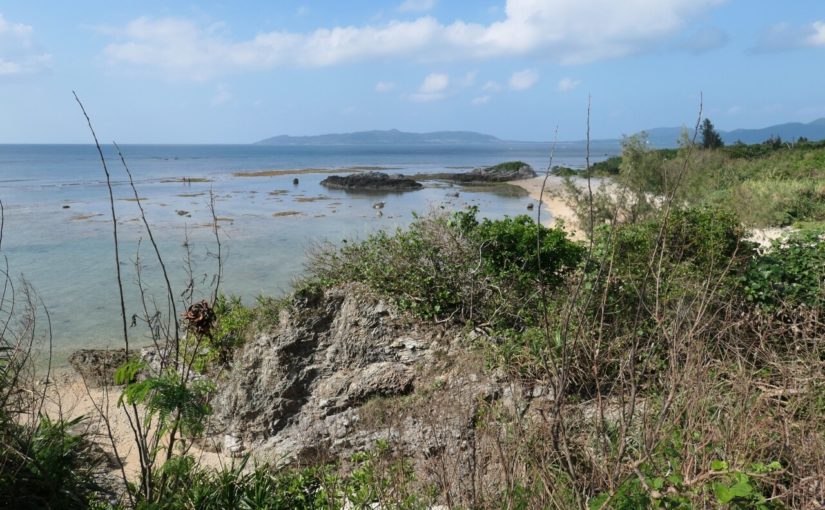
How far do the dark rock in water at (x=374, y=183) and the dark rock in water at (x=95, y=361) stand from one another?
124 ft

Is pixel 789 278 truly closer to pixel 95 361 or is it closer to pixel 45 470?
pixel 45 470

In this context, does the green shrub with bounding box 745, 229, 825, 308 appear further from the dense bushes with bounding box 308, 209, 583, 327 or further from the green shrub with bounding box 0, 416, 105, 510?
the green shrub with bounding box 0, 416, 105, 510

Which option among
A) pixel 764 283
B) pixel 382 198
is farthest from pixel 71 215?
pixel 764 283

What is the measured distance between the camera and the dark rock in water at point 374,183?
166 ft

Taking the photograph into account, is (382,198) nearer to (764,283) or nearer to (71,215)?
(71,215)

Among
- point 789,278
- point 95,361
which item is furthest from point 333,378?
point 95,361

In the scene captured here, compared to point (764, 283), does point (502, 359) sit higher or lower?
lower

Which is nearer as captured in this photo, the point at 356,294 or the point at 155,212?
the point at 356,294

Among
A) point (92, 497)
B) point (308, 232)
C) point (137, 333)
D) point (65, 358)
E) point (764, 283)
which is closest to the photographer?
point (92, 497)

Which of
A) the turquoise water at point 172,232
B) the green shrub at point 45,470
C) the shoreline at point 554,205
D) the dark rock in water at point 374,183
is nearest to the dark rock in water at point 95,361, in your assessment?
the turquoise water at point 172,232

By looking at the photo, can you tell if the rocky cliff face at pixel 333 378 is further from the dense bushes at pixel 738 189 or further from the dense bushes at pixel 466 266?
the dense bushes at pixel 738 189

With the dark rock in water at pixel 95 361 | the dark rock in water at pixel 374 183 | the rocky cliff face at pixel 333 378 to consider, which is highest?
the dark rock in water at pixel 374 183

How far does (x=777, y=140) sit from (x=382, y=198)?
27.9 metres

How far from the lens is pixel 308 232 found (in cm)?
2756
